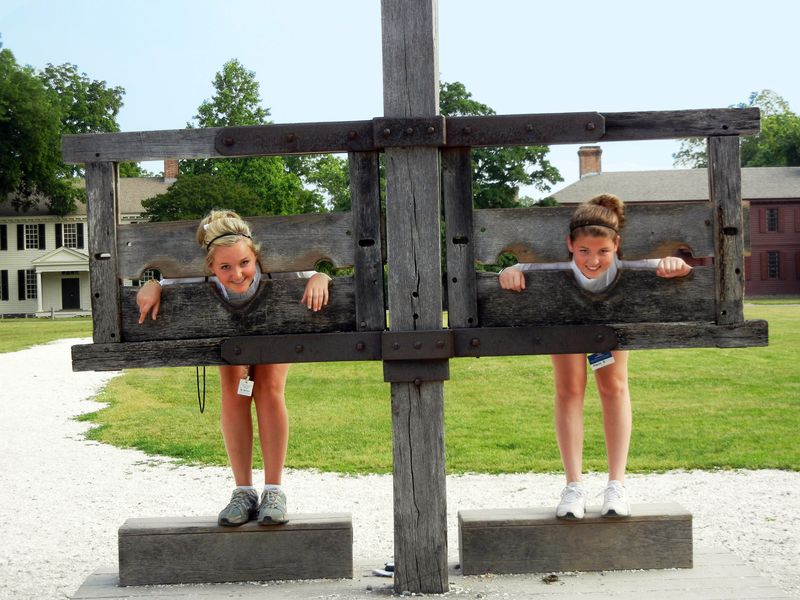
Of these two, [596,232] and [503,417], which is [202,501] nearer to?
[596,232]

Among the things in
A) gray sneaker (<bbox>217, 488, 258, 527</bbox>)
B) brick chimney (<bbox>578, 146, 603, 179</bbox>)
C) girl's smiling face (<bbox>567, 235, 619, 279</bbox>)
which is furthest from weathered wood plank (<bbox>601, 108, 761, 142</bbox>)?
brick chimney (<bbox>578, 146, 603, 179</bbox>)

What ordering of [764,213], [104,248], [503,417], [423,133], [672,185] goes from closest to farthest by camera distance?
[423,133] → [104,248] → [503,417] → [672,185] → [764,213]

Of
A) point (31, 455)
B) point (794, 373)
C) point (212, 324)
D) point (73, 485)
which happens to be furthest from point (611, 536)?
point (794, 373)

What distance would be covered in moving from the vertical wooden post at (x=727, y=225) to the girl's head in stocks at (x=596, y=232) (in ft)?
1.46

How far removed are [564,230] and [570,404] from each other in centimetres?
93

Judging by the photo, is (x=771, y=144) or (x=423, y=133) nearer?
(x=423, y=133)

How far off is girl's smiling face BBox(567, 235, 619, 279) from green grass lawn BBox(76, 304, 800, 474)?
4860 mm

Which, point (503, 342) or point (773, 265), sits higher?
point (773, 265)

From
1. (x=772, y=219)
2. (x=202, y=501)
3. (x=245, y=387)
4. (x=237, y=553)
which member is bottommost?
(x=202, y=501)

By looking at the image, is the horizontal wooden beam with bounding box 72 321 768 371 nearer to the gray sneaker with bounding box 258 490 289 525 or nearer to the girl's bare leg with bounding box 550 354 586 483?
the girl's bare leg with bounding box 550 354 586 483

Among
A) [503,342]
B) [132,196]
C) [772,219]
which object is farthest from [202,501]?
[772,219]

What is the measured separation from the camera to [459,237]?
4.71 meters

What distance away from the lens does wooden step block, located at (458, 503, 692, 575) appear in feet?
16.3

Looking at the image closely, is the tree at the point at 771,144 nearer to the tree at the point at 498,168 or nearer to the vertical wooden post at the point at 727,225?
the tree at the point at 498,168
